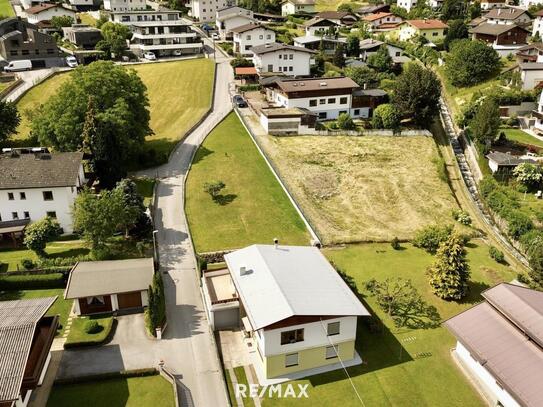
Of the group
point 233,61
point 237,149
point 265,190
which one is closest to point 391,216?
point 265,190

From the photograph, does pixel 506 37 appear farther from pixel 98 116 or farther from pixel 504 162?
pixel 98 116

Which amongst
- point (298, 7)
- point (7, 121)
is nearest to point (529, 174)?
point (7, 121)

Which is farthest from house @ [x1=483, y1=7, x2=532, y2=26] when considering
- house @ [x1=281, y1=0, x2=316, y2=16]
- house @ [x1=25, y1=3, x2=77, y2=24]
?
house @ [x1=25, y1=3, x2=77, y2=24]

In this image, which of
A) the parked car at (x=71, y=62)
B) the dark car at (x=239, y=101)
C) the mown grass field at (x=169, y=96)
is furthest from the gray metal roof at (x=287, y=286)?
the parked car at (x=71, y=62)

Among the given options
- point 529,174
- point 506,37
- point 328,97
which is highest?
point 506,37

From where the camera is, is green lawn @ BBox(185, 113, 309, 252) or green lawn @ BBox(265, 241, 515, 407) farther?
green lawn @ BBox(185, 113, 309, 252)

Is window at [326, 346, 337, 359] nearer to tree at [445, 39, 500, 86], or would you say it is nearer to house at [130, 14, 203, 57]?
tree at [445, 39, 500, 86]
